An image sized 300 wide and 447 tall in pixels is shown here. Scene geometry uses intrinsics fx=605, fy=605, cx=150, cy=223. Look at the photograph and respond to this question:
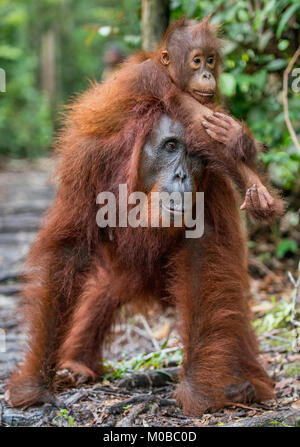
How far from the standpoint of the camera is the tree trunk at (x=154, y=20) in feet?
14.6

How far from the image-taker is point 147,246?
328 centimetres

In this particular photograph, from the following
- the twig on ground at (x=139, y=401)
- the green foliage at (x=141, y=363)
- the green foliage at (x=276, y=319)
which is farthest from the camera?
the green foliage at (x=276, y=319)

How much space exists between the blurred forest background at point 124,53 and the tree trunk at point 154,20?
0.03ft

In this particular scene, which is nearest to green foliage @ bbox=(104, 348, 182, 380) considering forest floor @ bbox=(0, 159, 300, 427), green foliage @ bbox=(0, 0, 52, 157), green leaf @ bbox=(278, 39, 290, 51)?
forest floor @ bbox=(0, 159, 300, 427)

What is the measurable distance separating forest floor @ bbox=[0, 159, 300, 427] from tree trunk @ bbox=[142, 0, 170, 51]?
4.81ft

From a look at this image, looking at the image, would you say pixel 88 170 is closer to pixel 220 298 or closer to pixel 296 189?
pixel 220 298

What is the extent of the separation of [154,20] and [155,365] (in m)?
2.48

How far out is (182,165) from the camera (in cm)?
300

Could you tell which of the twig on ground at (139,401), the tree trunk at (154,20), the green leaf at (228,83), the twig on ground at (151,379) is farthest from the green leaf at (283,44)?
the twig on ground at (139,401)

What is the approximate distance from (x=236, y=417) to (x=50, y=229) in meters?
1.39

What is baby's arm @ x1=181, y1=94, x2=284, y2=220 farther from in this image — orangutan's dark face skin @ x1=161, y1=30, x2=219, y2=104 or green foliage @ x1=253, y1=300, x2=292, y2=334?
green foliage @ x1=253, y1=300, x2=292, y2=334

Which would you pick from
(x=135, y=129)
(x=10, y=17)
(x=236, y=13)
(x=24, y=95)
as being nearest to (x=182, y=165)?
(x=135, y=129)

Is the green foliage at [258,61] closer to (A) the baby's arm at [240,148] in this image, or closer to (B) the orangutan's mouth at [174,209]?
(A) the baby's arm at [240,148]

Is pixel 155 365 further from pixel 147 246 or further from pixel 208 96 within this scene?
pixel 208 96
